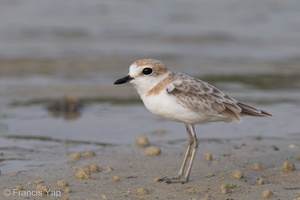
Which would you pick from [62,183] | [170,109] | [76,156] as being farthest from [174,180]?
[76,156]

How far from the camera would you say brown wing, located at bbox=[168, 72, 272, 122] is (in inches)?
203

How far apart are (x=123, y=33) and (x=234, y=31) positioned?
2866 mm

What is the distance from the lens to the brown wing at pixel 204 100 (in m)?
5.15

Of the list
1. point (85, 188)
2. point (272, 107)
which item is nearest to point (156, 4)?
point (272, 107)

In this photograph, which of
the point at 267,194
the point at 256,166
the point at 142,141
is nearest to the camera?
the point at 267,194

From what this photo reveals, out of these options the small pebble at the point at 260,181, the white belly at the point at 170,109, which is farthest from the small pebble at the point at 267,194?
the white belly at the point at 170,109

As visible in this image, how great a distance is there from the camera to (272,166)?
5754 mm

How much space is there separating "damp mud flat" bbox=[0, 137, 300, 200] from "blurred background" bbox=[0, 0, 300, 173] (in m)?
0.32

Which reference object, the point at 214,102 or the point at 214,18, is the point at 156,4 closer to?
the point at 214,18

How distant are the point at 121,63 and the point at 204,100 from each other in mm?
7161

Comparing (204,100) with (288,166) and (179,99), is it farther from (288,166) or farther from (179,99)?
(288,166)

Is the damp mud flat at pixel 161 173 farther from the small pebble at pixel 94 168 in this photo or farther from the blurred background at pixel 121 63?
the blurred background at pixel 121 63

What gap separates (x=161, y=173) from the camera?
563cm

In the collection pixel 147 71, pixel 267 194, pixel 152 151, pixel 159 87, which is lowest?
pixel 152 151
